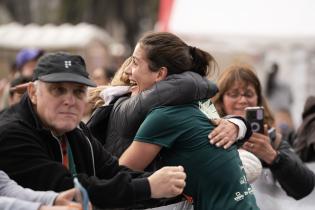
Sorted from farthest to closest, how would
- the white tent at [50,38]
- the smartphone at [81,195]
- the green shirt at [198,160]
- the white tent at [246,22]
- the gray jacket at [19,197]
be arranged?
the white tent at [50,38]
the white tent at [246,22]
the green shirt at [198,160]
the gray jacket at [19,197]
the smartphone at [81,195]

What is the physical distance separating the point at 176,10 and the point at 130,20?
24331 millimetres

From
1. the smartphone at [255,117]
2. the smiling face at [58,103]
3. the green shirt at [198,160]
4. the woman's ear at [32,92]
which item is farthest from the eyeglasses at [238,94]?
→ the woman's ear at [32,92]

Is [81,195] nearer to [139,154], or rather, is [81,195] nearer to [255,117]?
[139,154]

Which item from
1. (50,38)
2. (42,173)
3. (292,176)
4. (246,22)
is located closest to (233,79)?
(292,176)

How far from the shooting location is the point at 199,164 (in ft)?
12.6

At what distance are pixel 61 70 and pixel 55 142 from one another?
340mm

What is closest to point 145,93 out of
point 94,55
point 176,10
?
point 176,10

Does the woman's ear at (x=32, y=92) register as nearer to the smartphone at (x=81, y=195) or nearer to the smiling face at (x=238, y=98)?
the smartphone at (x=81, y=195)

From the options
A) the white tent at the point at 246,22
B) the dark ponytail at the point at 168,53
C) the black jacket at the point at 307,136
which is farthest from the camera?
the white tent at the point at 246,22

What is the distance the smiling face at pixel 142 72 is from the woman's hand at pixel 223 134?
1.28 feet

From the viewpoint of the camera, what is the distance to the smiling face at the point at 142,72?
4.10m

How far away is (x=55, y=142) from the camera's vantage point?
11.2ft

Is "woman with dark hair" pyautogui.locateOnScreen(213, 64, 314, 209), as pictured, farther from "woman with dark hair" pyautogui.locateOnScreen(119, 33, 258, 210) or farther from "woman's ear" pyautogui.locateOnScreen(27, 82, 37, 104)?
"woman's ear" pyautogui.locateOnScreen(27, 82, 37, 104)

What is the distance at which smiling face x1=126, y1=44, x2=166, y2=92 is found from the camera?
410cm
